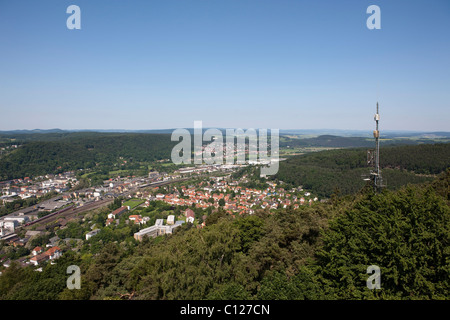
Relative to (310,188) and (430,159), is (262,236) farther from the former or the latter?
(430,159)

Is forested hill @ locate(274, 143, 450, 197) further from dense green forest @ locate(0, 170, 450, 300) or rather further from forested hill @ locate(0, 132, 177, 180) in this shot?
forested hill @ locate(0, 132, 177, 180)

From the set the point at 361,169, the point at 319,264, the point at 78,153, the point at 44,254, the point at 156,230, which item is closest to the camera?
the point at 319,264

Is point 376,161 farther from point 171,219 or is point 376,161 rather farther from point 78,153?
point 78,153

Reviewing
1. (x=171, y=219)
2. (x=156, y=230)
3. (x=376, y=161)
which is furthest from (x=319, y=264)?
(x=171, y=219)
